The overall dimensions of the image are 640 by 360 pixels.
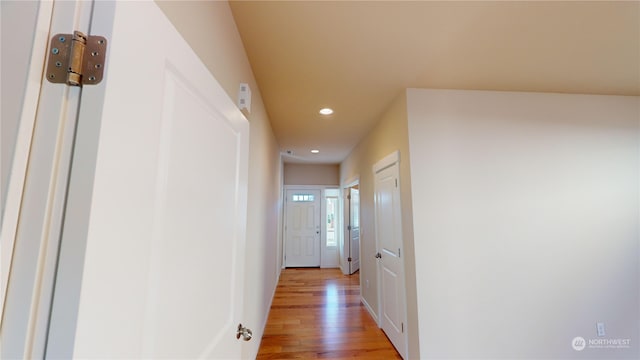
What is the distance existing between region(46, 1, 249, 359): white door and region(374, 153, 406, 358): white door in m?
1.96

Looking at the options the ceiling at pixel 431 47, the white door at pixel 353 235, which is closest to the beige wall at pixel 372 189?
the ceiling at pixel 431 47

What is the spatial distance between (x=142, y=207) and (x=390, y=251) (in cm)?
255

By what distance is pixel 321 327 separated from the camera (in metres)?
2.93

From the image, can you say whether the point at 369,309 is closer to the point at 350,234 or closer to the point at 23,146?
the point at 350,234

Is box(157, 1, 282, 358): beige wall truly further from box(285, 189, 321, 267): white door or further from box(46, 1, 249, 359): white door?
box(285, 189, 321, 267): white door

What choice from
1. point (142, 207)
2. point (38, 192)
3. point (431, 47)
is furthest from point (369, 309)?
point (38, 192)

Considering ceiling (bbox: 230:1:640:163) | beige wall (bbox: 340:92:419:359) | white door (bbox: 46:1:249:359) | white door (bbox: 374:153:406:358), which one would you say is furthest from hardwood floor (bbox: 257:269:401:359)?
ceiling (bbox: 230:1:640:163)

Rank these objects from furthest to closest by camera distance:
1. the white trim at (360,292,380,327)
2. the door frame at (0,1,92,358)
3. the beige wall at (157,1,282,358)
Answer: the white trim at (360,292,380,327) → the beige wall at (157,1,282,358) → the door frame at (0,1,92,358)

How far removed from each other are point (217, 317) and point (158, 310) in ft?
1.13

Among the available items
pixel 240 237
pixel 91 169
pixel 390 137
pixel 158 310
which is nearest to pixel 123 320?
pixel 158 310

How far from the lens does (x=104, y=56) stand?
0.41 meters

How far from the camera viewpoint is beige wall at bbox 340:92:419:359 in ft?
7.09

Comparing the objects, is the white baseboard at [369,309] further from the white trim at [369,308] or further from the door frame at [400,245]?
the door frame at [400,245]

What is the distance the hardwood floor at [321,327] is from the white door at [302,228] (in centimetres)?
Answer: 130
